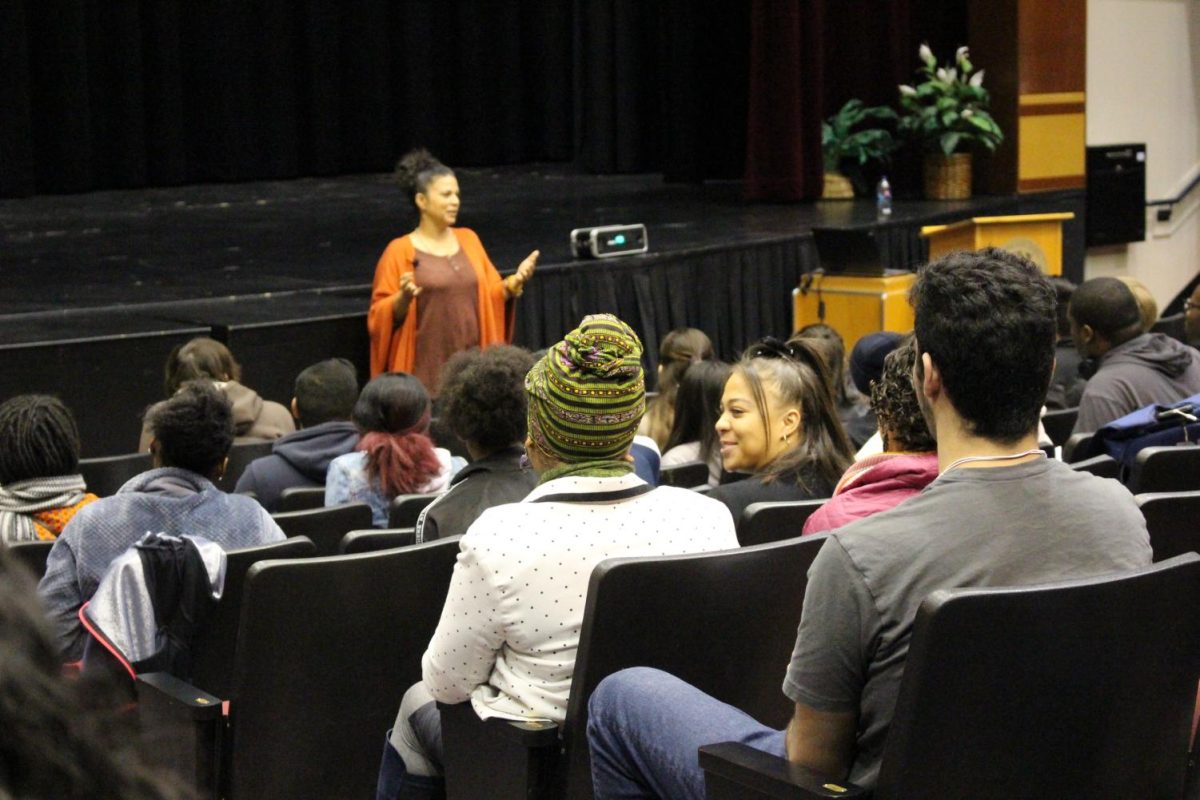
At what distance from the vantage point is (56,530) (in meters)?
3.11

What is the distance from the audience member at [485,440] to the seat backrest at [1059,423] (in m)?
1.85

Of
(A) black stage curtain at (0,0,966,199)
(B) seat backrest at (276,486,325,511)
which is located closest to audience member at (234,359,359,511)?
(B) seat backrest at (276,486,325,511)

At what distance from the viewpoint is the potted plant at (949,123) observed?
10.0m

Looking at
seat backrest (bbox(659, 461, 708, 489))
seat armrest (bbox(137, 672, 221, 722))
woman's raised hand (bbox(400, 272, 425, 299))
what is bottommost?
seat armrest (bbox(137, 672, 221, 722))

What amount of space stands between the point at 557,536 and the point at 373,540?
742 mm

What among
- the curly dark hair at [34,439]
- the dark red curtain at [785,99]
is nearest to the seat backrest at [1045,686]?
the curly dark hair at [34,439]

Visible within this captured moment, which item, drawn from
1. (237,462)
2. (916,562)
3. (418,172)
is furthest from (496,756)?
(418,172)

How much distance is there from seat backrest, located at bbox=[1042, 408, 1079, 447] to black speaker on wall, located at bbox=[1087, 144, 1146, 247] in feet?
21.6

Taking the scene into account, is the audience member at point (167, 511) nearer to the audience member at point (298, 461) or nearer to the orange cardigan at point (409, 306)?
the audience member at point (298, 461)

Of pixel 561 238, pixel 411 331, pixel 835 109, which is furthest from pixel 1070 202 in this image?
pixel 411 331

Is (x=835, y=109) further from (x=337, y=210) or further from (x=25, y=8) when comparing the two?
(x=25, y=8)

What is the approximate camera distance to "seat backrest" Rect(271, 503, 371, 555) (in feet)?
10.2

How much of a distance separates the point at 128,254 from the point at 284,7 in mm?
4864

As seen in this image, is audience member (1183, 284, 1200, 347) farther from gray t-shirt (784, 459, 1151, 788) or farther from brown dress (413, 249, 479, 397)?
gray t-shirt (784, 459, 1151, 788)
